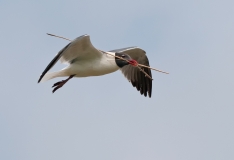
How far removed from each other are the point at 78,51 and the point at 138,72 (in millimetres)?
3271

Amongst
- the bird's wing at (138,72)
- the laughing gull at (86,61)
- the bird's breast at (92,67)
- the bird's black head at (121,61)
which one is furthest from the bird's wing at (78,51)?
the bird's wing at (138,72)

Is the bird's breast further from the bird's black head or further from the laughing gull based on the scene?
the bird's black head

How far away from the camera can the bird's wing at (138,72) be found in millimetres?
16547

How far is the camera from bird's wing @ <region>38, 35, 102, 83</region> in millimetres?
13672

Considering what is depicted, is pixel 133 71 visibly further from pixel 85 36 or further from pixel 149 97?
pixel 85 36

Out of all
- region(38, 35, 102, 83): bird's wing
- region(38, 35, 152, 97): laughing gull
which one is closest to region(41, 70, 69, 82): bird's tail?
region(38, 35, 152, 97): laughing gull

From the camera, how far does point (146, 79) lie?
17.7m

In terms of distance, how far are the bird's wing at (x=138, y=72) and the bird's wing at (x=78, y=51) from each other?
1.45m

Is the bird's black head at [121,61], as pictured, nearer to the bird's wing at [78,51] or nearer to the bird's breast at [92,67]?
the bird's breast at [92,67]

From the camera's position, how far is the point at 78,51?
14492 mm

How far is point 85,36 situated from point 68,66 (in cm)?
126

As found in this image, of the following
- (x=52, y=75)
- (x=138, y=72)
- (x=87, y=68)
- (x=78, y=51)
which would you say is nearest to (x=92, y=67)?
(x=87, y=68)

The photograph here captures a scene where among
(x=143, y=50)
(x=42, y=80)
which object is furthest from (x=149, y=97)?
(x=42, y=80)

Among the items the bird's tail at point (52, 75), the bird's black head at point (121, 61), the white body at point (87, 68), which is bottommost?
the bird's tail at point (52, 75)
